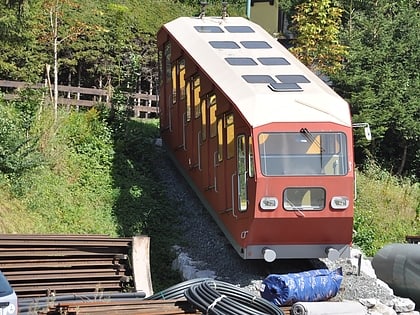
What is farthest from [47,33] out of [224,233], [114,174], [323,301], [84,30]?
[323,301]

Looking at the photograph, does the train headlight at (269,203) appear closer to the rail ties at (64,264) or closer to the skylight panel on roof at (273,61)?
the rail ties at (64,264)

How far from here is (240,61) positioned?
53.1ft

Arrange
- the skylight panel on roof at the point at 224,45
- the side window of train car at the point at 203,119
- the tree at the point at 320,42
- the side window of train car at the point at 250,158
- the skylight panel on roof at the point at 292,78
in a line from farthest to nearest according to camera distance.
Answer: the tree at the point at 320,42 < the skylight panel on roof at the point at 224,45 < the side window of train car at the point at 203,119 < the skylight panel on roof at the point at 292,78 < the side window of train car at the point at 250,158

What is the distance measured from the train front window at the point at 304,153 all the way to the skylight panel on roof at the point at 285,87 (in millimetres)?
1032

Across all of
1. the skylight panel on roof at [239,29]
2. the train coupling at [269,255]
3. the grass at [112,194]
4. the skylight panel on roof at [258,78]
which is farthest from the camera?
the skylight panel on roof at [239,29]

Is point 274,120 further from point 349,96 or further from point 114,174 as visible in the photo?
point 349,96

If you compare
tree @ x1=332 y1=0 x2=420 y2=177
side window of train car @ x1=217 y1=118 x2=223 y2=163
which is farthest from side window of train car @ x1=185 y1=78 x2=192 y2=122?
tree @ x1=332 y1=0 x2=420 y2=177

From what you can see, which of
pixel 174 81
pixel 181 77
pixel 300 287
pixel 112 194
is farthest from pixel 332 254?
pixel 174 81

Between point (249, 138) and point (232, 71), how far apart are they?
6.91 feet

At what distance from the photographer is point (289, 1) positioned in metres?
37.8

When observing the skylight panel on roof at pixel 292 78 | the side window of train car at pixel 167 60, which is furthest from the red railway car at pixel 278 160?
the side window of train car at pixel 167 60

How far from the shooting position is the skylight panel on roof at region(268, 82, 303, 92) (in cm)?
1477

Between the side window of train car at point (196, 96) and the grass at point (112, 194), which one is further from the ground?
the side window of train car at point (196, 96)

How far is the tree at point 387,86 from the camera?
2569cm
